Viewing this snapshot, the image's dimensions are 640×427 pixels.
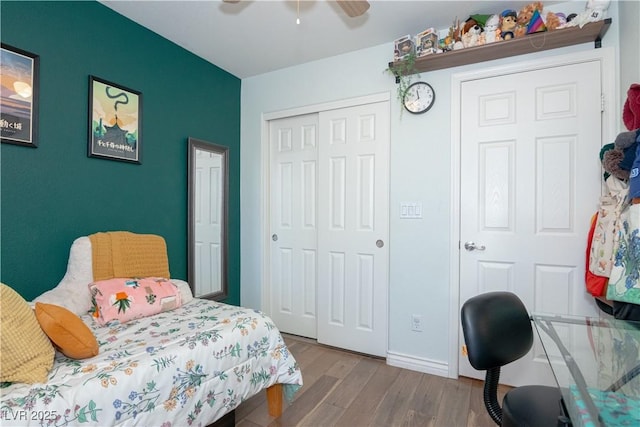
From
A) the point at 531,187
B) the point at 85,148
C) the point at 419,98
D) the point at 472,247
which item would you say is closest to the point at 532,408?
the point at 472,247

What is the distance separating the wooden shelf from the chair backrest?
5.51 feet

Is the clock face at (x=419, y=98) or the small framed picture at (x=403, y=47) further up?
the small framed picture at (x=403, y=47)

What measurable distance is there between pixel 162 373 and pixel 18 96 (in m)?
1.73

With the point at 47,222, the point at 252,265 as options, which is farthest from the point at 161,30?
the point at 252,265

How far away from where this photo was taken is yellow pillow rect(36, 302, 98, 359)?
3.99 ft

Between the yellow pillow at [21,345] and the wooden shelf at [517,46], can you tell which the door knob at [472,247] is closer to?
the wooden shelf at [517,46]

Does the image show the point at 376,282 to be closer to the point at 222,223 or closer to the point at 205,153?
the point at 222,223

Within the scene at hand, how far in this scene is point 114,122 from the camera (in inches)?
87.0

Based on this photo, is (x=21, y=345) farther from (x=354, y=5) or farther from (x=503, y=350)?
(x=354, y=5)

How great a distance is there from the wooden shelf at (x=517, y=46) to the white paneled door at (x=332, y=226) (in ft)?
1.58

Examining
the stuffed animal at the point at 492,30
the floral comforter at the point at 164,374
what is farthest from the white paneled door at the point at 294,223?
the stuffed animal at the point at 492,30

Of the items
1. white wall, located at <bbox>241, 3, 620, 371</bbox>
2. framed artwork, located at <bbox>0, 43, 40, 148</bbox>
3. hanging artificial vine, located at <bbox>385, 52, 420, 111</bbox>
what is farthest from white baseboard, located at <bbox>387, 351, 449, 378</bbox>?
framed artwork, located at <bbox>0, 43, 40, 148</bbox>

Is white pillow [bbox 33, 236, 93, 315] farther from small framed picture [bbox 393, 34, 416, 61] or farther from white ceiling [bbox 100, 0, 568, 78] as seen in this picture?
small framed picture [bbox 393, 34, 416, 61]

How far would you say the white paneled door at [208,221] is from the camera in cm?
285
